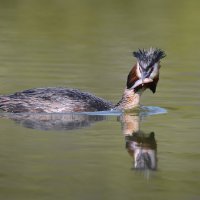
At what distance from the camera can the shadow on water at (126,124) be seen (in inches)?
542

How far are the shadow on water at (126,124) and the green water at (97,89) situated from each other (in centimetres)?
11

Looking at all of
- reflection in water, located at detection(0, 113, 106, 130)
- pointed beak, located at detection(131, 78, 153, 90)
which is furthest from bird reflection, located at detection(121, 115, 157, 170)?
pointed beak, located at detection(131, 78, 153, 90)

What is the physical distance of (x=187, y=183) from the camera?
39.8ft

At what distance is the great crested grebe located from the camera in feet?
54.5

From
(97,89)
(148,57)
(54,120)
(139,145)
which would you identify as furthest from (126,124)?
(97,89)

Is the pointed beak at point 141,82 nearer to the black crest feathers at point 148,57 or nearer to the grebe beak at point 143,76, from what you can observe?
the grebe beak at point 143,76

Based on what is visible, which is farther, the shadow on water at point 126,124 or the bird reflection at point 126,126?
the shadow on water at point 126,124

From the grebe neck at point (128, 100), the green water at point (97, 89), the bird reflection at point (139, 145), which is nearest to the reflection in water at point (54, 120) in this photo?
the green water at point (97, 89)

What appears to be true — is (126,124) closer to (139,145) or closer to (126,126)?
(126,126)

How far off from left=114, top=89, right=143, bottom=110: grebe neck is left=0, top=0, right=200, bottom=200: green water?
509 millimetres

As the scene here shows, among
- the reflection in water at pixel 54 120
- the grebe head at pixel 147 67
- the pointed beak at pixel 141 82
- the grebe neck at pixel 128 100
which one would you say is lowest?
the reflection in water at pixel 54 120

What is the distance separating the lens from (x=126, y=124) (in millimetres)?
16109

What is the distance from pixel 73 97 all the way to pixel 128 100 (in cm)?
99

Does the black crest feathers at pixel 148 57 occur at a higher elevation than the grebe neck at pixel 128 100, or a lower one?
higher
